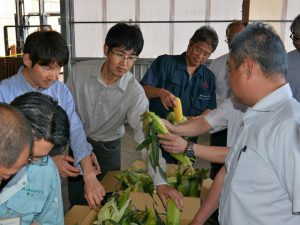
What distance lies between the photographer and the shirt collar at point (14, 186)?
119 cm

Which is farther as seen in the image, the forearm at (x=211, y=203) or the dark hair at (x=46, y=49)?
the forearm at (x=211, y=203)

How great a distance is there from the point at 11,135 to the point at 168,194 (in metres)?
1.07

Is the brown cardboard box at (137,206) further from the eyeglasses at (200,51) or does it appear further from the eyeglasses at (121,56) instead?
the eyeglasses at (200,51)

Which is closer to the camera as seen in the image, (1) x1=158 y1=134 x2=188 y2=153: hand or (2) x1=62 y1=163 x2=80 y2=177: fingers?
(2) x1=62 y1=163 x2=80 y2=177: fingers

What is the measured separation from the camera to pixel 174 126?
6.50 ft

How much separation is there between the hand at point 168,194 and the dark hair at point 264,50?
→ 2.49 feet

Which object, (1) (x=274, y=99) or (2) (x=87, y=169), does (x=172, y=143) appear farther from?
(1) (x=274, y=99)

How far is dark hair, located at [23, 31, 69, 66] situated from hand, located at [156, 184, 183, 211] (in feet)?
2.52

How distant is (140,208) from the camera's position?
1.79 m

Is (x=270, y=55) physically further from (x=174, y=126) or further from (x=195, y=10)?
(x=195, y=10)

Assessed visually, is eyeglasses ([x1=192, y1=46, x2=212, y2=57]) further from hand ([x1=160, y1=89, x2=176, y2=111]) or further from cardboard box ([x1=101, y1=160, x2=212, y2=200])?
cardboard box ([x1=101, y1=160, x2=212, y2=200])

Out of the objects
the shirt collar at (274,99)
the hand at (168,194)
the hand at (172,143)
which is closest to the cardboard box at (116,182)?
the hand at (168,194)

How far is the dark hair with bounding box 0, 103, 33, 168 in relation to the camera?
77 centimetres

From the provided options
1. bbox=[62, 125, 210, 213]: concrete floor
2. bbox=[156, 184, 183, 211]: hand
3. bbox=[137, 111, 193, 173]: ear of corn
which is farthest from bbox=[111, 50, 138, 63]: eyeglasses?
bbox=[62, 125, 210, 213]: concrete floor
